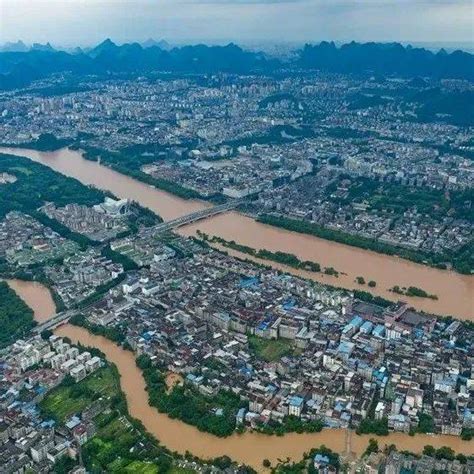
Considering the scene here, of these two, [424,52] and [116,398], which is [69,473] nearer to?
[116,398]

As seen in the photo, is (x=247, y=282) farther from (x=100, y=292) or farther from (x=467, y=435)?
(x=467, y=435)

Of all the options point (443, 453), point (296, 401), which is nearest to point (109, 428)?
point (296, 401)

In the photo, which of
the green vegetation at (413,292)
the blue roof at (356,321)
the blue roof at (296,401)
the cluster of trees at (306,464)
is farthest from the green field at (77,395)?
the green vegetation at (413,292)

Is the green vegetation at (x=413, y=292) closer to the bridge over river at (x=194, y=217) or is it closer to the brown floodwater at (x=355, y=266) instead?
the brown floodwater at (x=355, y=266)

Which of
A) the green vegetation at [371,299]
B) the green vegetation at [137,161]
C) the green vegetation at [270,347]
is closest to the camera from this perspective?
the green vegetation at [270,347]

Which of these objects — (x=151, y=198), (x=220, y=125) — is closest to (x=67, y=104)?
(x=220, y=125)
